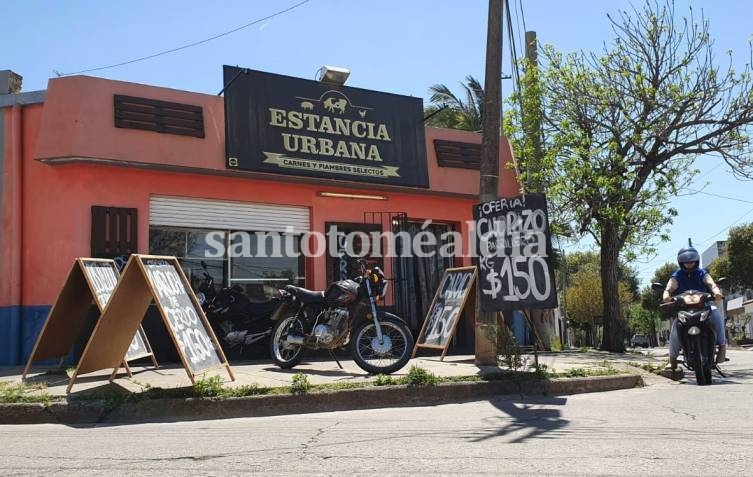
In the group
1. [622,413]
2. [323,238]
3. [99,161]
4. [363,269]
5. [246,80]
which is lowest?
[622,413]

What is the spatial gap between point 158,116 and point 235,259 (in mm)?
2733

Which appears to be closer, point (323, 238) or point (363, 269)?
point (363, 269)

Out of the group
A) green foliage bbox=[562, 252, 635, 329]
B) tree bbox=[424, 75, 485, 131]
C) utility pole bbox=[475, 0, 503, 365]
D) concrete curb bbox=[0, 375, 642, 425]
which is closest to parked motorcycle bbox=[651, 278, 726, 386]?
utility pole bbox=[475, 0, 503, 365]

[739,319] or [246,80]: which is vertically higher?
[246,80]

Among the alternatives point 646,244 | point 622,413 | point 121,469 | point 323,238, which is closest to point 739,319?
point 646,244

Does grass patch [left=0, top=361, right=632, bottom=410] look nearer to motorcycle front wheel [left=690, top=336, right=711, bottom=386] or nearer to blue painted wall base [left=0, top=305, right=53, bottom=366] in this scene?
motorcycle front wheel [left=690, top=336, right=711, bottom=386]

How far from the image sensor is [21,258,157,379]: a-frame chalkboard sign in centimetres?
759

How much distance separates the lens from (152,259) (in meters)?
7.11

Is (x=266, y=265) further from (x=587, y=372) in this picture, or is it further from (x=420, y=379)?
(x=587, y=372)

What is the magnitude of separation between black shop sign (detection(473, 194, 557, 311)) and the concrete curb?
1261mm

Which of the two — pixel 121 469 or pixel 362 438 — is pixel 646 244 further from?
pixel 121 469

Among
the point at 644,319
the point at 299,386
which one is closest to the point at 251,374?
the point at 299,386

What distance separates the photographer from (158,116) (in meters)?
10.7

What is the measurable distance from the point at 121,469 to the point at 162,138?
7406mm
